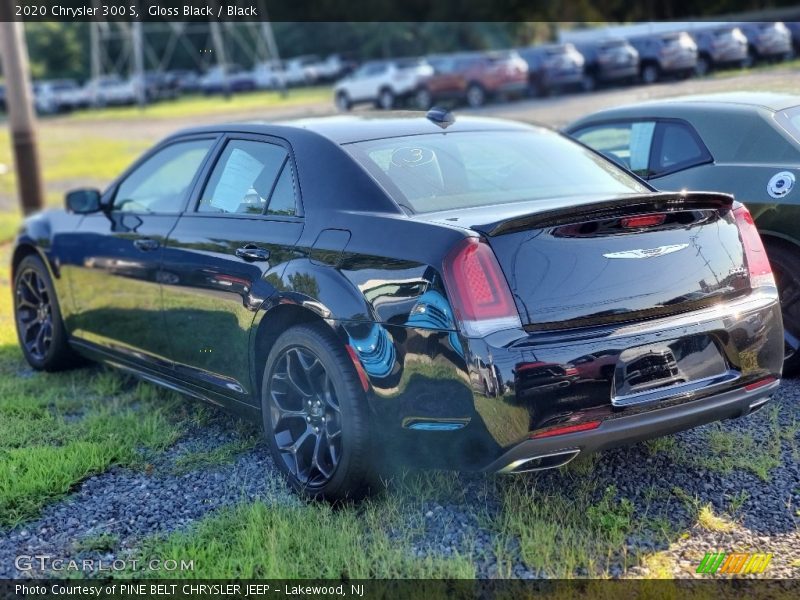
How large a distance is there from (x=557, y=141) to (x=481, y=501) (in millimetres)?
1997

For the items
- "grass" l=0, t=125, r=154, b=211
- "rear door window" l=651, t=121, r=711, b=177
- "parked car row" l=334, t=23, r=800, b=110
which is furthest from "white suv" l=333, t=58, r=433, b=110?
"rear door window" l=651, t=121, r=711, b=177

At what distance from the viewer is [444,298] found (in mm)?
3312

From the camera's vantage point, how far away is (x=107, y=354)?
5.42 meters

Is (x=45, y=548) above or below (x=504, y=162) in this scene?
below

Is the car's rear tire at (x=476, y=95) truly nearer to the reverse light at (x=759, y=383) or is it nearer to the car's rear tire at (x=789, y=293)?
the car's rear tire at (x=789, y=293)

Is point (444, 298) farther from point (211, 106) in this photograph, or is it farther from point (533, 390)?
point (211, 106)

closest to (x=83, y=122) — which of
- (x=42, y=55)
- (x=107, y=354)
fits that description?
(x=42, y=55)

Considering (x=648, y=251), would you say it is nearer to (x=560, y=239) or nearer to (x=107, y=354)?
(x=560, y=239)

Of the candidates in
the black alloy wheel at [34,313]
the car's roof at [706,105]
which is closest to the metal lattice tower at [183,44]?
the black alloy wheel at [34,313]

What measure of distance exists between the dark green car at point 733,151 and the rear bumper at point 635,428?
5.80 ft

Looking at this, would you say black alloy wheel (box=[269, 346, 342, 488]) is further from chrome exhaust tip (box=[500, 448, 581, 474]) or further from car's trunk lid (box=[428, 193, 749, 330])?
car's trunk lid (box=[428, 193, 749, 330])

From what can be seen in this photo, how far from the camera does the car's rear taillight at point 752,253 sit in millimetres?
3826

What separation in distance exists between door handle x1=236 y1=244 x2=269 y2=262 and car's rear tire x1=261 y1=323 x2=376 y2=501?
1.31ft

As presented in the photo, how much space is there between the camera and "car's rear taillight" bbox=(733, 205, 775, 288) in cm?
383
